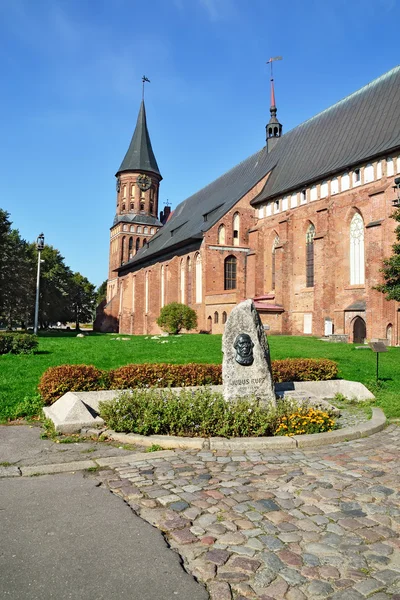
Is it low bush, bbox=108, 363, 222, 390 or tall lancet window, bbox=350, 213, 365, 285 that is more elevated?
tall lancet window, bbox=350, 213, 365, 285

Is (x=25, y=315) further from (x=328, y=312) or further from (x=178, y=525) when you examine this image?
(x=178, y=525)

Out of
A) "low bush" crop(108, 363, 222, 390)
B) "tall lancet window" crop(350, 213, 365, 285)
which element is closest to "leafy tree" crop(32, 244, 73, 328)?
"tall lancet window" crop(350, 213, 365, 285)

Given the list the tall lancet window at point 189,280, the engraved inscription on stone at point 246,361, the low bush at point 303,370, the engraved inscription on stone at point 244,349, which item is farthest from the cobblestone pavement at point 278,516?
the tall lancet window at point 189,280

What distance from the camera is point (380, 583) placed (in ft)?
9.57

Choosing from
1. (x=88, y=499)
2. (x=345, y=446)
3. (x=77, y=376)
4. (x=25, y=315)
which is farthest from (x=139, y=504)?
(x=25, y=315)

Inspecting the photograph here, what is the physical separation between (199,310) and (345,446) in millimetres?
31715

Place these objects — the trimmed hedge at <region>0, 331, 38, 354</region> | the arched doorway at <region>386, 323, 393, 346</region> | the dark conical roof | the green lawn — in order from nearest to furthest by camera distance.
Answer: the green lawn, the trimmed hedge at <region>0, 331, 38, 354</region>, the arched doorway at <region>386, 323, 393, 346</region>, the dark conical roof

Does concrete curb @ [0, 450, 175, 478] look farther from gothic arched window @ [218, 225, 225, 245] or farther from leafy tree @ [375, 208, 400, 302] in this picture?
gothic arched window @ [218, 225, 225, 245]

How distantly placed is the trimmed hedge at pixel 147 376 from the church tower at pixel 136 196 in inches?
2125

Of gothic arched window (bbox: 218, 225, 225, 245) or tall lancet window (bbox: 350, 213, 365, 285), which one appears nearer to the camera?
tall lancet window (bbox: 350, 213, 365, 285)

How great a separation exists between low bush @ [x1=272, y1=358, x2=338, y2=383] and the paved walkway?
4327 millimetres

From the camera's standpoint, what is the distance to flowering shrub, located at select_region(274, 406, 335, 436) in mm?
6859

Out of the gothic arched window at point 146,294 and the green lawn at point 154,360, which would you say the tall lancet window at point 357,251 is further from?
the gothic arched window at point 146,294

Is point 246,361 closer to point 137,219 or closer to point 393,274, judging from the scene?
point 393,274
